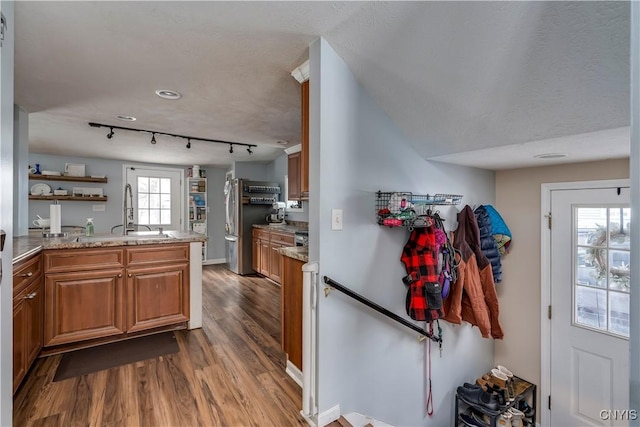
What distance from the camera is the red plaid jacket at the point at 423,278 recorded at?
2080 millimetres

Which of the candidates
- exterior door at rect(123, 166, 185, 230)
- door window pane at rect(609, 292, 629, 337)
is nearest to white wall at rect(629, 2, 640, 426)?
door window pane at rect(609, 292, 629, 337)

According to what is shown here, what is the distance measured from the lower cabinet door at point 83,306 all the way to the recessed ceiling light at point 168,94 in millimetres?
1570

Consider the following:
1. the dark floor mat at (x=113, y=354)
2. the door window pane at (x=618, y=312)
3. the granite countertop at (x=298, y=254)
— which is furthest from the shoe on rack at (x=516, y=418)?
the dark floor mat at (x=113, y=354)

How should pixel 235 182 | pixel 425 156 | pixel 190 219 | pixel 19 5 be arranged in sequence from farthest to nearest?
pixel 190 219 < pixel 235 182 < pixel 425 156 < pixel 19 5

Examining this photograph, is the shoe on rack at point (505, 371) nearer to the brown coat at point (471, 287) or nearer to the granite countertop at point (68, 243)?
the brown coat at point (471, 287)

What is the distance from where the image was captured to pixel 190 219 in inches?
245

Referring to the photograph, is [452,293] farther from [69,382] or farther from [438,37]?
[69,382]

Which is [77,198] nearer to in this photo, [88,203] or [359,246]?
[88,203]

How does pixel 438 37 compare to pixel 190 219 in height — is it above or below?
above

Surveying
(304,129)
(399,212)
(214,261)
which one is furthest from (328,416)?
(214,261)

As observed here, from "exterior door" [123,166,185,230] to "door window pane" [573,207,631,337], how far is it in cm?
620

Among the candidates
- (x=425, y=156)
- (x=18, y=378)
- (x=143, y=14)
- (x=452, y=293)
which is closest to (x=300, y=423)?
(x=452, y=293)

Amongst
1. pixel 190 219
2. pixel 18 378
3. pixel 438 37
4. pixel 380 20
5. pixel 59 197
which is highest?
pixel 380 20

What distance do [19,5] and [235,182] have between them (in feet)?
12.8
